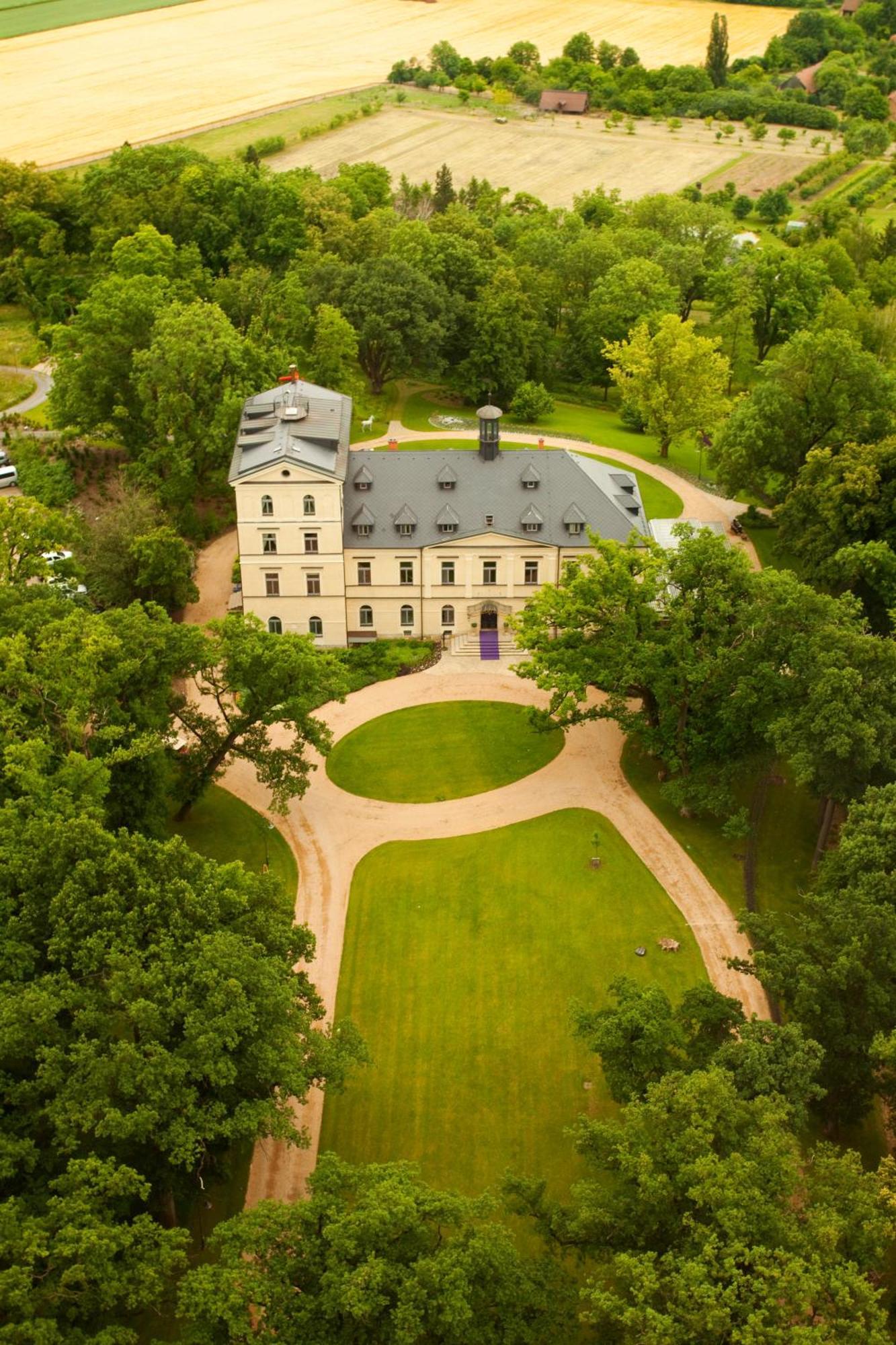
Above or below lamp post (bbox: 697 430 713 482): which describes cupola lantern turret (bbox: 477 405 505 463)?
below

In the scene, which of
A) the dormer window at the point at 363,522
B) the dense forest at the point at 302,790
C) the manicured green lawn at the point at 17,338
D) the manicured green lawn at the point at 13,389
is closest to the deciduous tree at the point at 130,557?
the dense forest at the point at 302,790

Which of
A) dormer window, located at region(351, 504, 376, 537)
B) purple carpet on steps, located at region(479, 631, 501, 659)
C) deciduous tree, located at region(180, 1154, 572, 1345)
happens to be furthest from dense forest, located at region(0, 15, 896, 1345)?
dormer window, located at region(351, 504, 376, 537)

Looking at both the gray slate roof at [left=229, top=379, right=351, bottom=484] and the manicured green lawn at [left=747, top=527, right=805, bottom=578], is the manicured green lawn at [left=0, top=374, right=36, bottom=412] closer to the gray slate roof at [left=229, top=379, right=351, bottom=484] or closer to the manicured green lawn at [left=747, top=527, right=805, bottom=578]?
the gray slate roof at [left=229, top=379, right=351, bottom=484]

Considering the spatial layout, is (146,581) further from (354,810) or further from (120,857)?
(120,857)

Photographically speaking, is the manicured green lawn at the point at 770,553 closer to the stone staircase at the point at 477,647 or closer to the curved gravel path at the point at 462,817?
the stone staircase at the point at 477,647

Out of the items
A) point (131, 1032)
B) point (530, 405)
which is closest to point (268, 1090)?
point (131, 1032)

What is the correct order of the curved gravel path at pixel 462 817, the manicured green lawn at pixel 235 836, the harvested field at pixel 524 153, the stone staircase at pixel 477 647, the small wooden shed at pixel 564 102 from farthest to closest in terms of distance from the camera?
the small wooden shed at pixel 564 102
the harvested field at pixel 524 153
the stone staircase at pixel 477 647
the manicured green lawn at pixel 235 836
the curved gravel path at pixel 462 817
